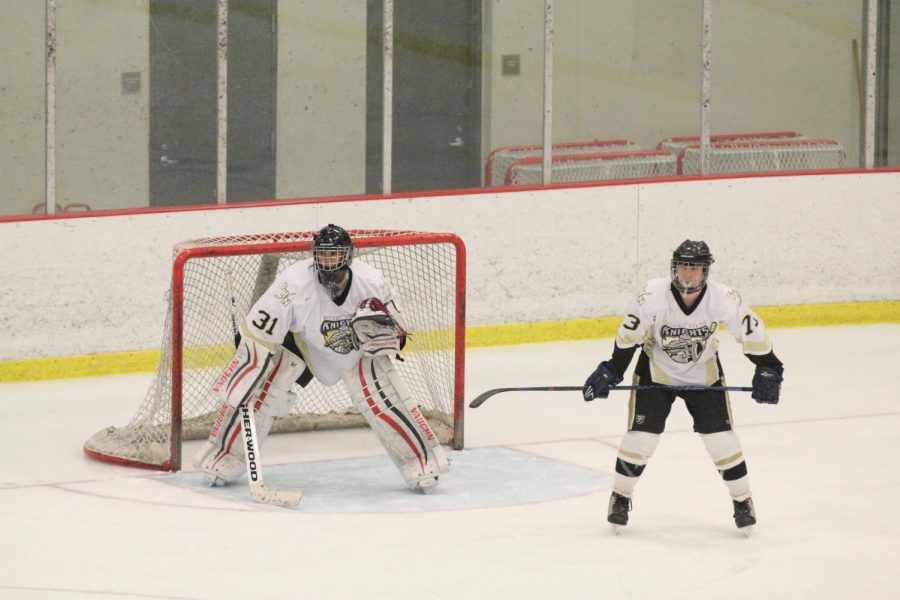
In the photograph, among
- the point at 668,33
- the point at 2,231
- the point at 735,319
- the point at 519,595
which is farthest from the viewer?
the point at 668,33

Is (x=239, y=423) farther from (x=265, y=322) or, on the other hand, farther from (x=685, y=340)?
(x=685, y=340)

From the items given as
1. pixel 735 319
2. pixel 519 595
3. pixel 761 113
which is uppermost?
pixel 761 113

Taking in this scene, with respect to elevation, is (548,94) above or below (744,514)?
above

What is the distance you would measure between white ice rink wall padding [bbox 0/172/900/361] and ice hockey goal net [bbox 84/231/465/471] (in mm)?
939

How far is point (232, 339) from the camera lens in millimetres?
6887

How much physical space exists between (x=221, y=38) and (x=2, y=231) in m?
1.55

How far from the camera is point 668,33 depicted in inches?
389

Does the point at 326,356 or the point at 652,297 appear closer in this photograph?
the point at 652,297

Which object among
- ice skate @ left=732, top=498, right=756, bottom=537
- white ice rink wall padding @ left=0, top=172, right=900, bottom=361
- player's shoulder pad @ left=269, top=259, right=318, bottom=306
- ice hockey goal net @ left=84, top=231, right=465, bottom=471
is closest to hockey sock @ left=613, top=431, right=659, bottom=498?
ice skate @ left=732, top=498, right=756, bottom=537

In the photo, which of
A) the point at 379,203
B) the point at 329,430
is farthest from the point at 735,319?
the point at 379,203

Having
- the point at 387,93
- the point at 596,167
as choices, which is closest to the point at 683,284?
the point at 387,93

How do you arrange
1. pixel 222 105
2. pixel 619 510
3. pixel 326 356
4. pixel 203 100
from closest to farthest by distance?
pixel 619 510, pixel 326 356, pixel 222 105, pixel 203 100

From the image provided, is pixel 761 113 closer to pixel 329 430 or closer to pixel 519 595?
pixel 329 430

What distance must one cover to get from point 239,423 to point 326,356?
414 millimetres
